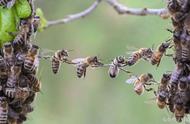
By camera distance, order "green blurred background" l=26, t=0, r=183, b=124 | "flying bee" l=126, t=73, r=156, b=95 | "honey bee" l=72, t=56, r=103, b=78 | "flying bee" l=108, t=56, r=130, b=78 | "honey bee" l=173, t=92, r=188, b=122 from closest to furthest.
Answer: "honey bee" l=173, t=92, r=188, b=122 → "flying bee" l=126, t=73, r=156, b=95 → "flying bee" l=108, t=56, r=130, b=78 → "honey bee" l=72, t=56, r=103, b=78 → "green blurred background" l=26, t=0, r=183, b=124

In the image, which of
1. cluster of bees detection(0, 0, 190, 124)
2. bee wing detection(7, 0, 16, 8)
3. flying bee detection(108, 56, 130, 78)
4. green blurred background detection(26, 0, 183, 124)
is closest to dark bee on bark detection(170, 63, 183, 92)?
cluster of bees detection(0, 0, 190, 124)

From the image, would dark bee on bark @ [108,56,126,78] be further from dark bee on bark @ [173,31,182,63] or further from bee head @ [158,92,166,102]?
dark bee on bark @ [173,31,182,63]

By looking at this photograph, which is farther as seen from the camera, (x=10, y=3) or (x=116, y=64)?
(x=116, y=64)

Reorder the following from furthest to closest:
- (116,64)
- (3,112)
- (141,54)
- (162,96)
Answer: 1. (116,64)
2. (141,54)
3. (3,112)
4. (162,96)

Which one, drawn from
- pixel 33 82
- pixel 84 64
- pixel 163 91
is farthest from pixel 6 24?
pixel 163 91

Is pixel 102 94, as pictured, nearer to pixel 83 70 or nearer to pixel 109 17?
pixel 109 17

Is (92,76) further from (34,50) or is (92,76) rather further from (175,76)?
(175,76)

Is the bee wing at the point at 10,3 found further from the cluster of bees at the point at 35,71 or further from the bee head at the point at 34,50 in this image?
the bee head at the point at 34,50

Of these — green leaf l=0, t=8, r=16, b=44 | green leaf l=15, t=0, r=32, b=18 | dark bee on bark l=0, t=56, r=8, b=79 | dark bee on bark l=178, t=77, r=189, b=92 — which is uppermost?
green leaf l=15, t=0, r=32, b=18
